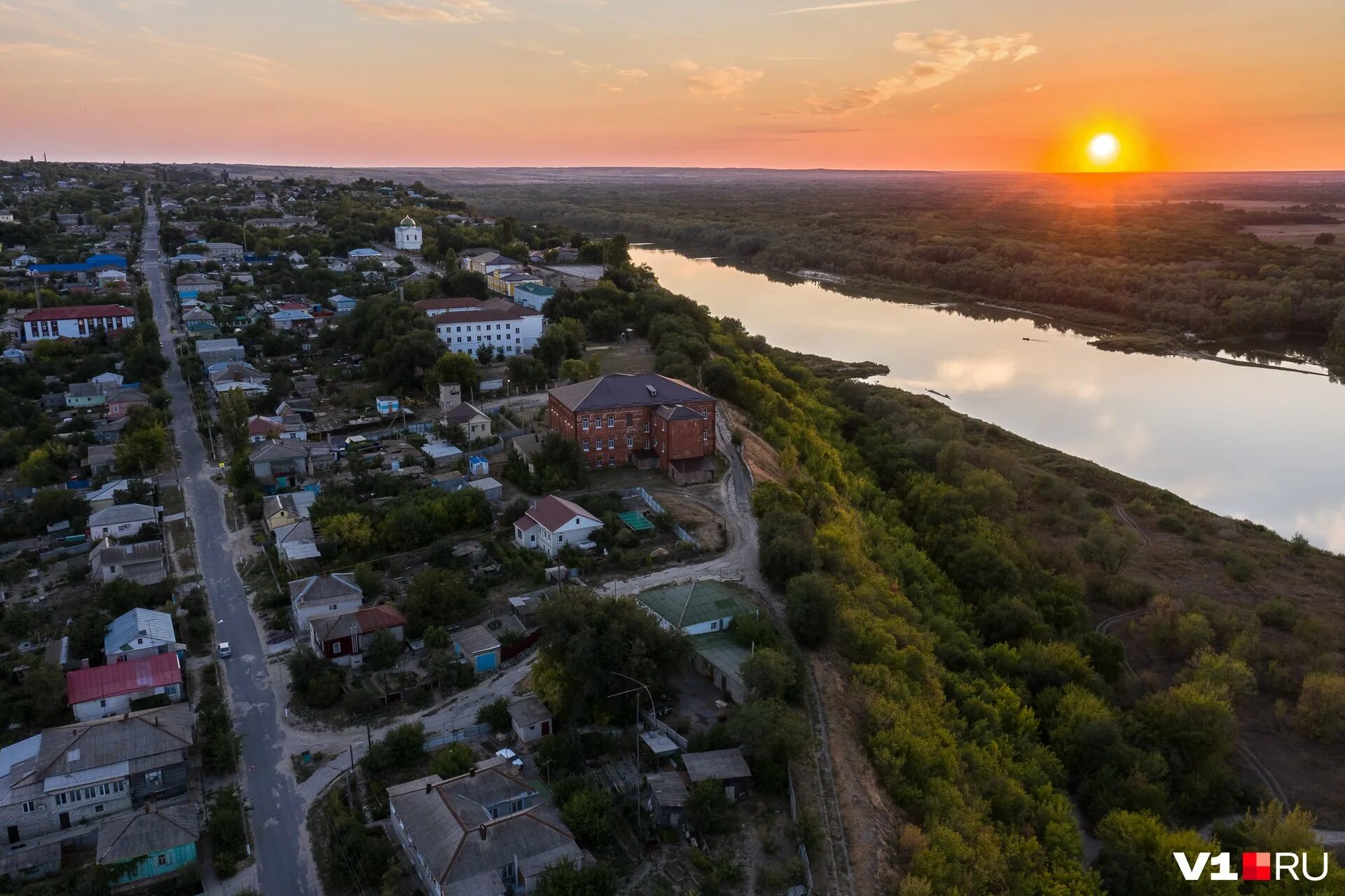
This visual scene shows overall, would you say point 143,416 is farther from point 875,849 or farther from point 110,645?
point 875,849

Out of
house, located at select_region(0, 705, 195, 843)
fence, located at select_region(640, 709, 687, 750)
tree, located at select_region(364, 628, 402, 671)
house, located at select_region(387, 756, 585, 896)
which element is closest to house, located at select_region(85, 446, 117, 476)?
house, located at select_region(0, 705, 195, 843)

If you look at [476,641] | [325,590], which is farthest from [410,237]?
[476,641]

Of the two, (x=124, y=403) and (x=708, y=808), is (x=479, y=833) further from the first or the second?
(x=124, y=403)

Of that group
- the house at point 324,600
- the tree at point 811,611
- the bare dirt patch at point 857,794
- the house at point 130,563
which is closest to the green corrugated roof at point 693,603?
the tree at point 811,611

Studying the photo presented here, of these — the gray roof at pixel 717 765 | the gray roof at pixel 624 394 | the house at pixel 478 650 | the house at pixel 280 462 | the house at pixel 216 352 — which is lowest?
the gray roof at pixel 717 765

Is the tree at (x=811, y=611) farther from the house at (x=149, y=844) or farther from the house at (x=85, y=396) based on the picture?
the house at (x=85, y=396)
